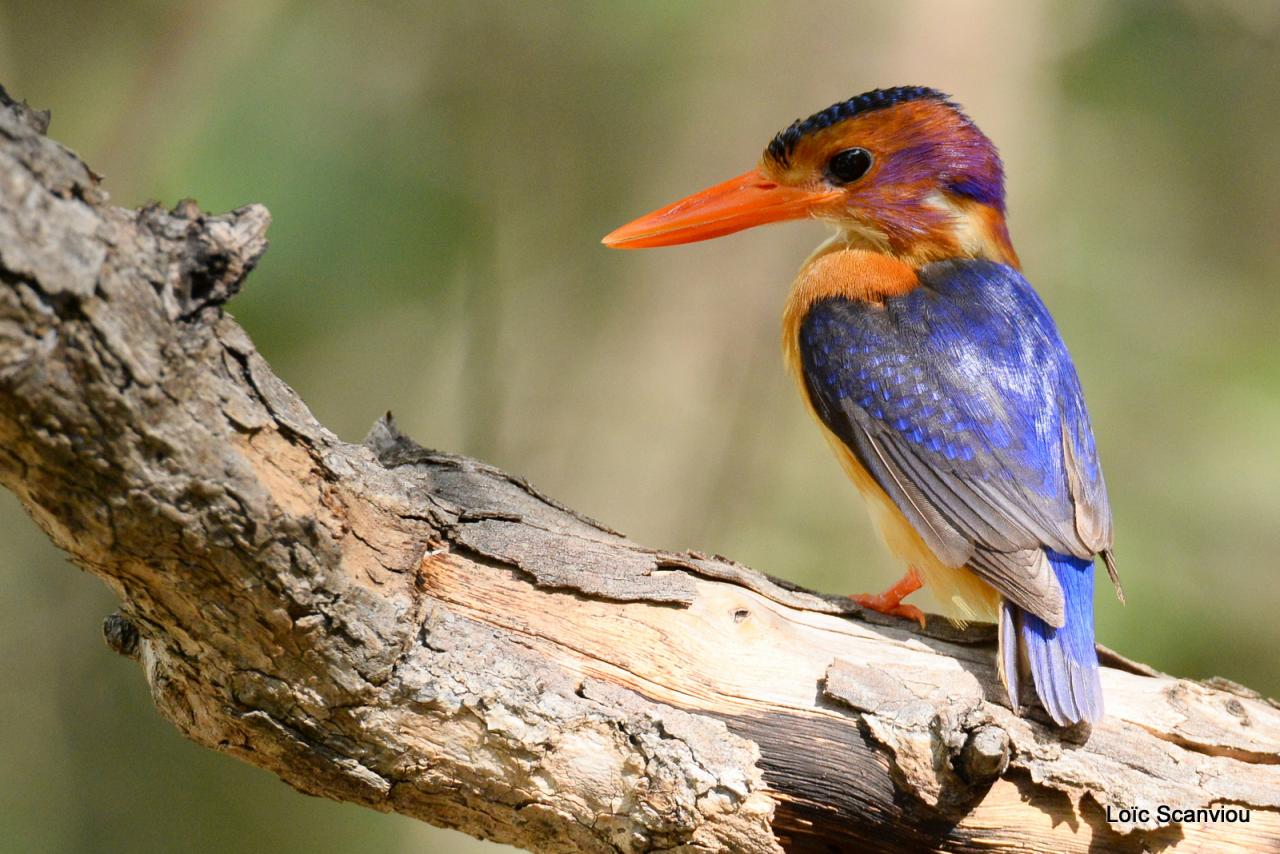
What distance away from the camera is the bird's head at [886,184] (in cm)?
318

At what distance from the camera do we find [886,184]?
10.5 feet

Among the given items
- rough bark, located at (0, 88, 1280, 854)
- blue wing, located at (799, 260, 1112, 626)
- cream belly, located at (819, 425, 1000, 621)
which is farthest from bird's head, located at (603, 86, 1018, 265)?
rough bark, located at (0, 88, 1280, 854)

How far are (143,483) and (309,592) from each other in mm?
323

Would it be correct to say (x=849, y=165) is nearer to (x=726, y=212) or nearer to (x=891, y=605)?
(x=726, y=212)

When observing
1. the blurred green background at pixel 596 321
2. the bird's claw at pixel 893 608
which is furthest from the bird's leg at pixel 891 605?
the blurred green background at pixel 596 321

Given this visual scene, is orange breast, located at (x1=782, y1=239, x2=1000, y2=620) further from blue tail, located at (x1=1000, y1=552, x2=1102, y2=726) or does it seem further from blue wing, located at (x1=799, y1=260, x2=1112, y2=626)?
blue tail, located at (x1=1000, y1=552, x2=1102, y2=726)

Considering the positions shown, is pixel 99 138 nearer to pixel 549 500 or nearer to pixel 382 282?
pixel 382 282

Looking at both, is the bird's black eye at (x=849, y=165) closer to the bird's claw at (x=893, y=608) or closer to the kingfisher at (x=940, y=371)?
the kingfisher at (x=940, y=371)

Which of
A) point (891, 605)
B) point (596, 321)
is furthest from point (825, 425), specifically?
point (596, 321)

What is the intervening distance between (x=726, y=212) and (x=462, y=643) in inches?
68.8

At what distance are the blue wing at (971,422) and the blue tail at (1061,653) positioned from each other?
5 centimetres

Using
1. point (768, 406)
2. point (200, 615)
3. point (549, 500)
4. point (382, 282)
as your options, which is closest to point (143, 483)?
point (200, 615)

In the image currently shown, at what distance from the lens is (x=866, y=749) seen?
2.09m

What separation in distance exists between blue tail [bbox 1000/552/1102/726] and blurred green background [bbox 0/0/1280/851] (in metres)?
1.57
